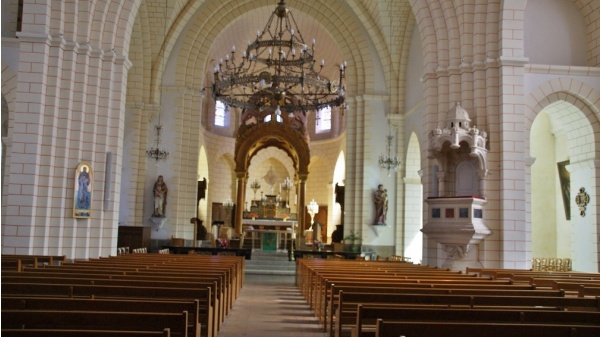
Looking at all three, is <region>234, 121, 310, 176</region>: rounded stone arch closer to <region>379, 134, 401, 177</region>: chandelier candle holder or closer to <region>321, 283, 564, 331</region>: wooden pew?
<region>379, 134, 401, 177</region>: chandelier candle holder

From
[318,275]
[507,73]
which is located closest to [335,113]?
[507,73]

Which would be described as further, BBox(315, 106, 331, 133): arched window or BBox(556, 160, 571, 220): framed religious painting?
BBox(315, 106, 331, 133): arched window

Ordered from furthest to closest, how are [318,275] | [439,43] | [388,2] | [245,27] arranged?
1. [245,27]
2. [388,2]
3. [439,43]
4. [318,275]

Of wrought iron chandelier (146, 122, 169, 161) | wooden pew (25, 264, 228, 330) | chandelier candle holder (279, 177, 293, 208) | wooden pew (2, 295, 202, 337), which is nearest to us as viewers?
→ wooden pew (2, 295, 202, 337)

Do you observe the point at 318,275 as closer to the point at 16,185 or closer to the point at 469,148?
the point at 469,148

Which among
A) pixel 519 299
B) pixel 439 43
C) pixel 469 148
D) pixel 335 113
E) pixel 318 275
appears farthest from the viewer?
pixel 335 113

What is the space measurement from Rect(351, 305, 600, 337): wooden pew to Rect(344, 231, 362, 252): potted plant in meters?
17.2

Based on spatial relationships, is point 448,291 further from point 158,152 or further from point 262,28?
point 262,28

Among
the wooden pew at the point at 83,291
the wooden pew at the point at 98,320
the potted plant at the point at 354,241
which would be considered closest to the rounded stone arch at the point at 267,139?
the potted plant at the point at 354,241

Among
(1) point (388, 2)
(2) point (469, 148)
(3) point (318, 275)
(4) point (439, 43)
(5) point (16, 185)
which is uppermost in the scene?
(1) point (388, 2)

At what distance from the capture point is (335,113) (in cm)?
3344

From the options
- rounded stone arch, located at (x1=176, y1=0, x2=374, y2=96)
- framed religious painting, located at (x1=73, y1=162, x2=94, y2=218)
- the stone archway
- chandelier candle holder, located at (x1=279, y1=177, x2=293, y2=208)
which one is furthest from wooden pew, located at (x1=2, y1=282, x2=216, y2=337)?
chandelier candle holder, located at (x1=279, y1=177, x2=293, y2=208)

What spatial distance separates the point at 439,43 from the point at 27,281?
11.5 meters

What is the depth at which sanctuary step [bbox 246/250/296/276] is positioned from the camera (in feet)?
63.1
